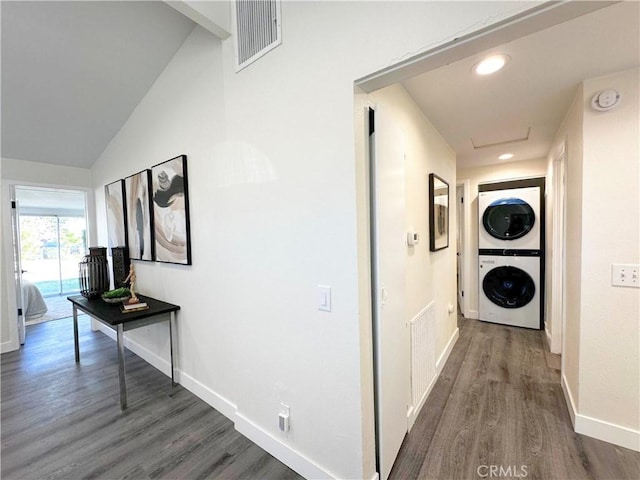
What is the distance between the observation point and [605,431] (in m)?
1.74

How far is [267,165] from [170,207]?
1395mm

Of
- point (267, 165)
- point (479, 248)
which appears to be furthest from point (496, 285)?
point (267, 165)

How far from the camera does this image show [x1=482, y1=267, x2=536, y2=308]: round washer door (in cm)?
358

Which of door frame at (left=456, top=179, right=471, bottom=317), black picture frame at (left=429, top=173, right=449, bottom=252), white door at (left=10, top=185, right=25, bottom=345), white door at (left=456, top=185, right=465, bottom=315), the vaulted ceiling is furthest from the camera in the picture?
white door at (left=456, top=185, right=465, bottom=315)

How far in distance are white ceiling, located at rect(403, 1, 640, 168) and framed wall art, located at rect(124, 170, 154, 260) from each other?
2.61 m

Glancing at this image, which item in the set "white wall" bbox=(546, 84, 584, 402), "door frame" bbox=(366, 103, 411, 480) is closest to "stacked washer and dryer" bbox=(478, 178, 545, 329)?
"white wall" bbox=(546, 84, 584, 402)

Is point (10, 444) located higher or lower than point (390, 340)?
lower

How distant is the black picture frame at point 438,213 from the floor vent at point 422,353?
61 centimetres

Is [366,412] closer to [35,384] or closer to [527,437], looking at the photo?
[527,437]

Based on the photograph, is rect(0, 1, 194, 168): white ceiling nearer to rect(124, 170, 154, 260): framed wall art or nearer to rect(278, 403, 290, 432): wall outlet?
rect(124, 170, 154, 260): framed wall art

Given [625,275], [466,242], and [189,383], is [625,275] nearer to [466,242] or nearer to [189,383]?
[466,242]

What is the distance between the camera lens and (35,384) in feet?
8.28

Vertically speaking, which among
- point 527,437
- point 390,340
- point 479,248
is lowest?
point 527,437

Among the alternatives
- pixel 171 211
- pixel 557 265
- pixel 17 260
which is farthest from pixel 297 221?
pixel 17 260
